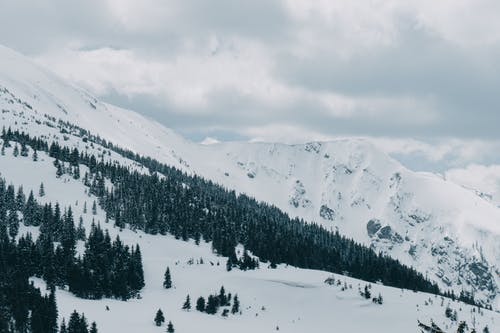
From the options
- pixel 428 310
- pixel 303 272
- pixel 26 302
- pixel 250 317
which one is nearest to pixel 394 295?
pixel 428 310

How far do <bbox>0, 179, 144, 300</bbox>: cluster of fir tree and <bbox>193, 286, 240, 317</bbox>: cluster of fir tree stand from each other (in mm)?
17197

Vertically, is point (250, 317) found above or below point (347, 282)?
below

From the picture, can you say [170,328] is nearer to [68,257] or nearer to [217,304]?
[217,304]

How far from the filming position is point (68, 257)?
146m

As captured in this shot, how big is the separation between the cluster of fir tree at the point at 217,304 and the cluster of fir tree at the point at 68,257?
17197mm

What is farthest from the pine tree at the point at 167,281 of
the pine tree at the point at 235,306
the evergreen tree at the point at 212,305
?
the pine tree at the point at 235,306

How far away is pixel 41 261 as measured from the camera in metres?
138

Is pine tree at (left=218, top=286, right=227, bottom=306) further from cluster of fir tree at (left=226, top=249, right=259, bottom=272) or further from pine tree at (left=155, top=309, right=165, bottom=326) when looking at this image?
pine tree at (left=155, top=309, right=165, bottom=326)

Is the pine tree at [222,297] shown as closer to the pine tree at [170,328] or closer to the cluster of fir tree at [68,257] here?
the cluster of fir tree at [68,257]

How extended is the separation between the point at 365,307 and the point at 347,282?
57.3 feet

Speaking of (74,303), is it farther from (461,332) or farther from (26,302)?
(461,332)

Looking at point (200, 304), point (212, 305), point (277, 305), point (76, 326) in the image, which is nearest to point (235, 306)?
point (212, 305)

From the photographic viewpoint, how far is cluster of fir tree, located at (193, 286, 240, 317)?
140 m

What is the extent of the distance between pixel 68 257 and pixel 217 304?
37.8 m
